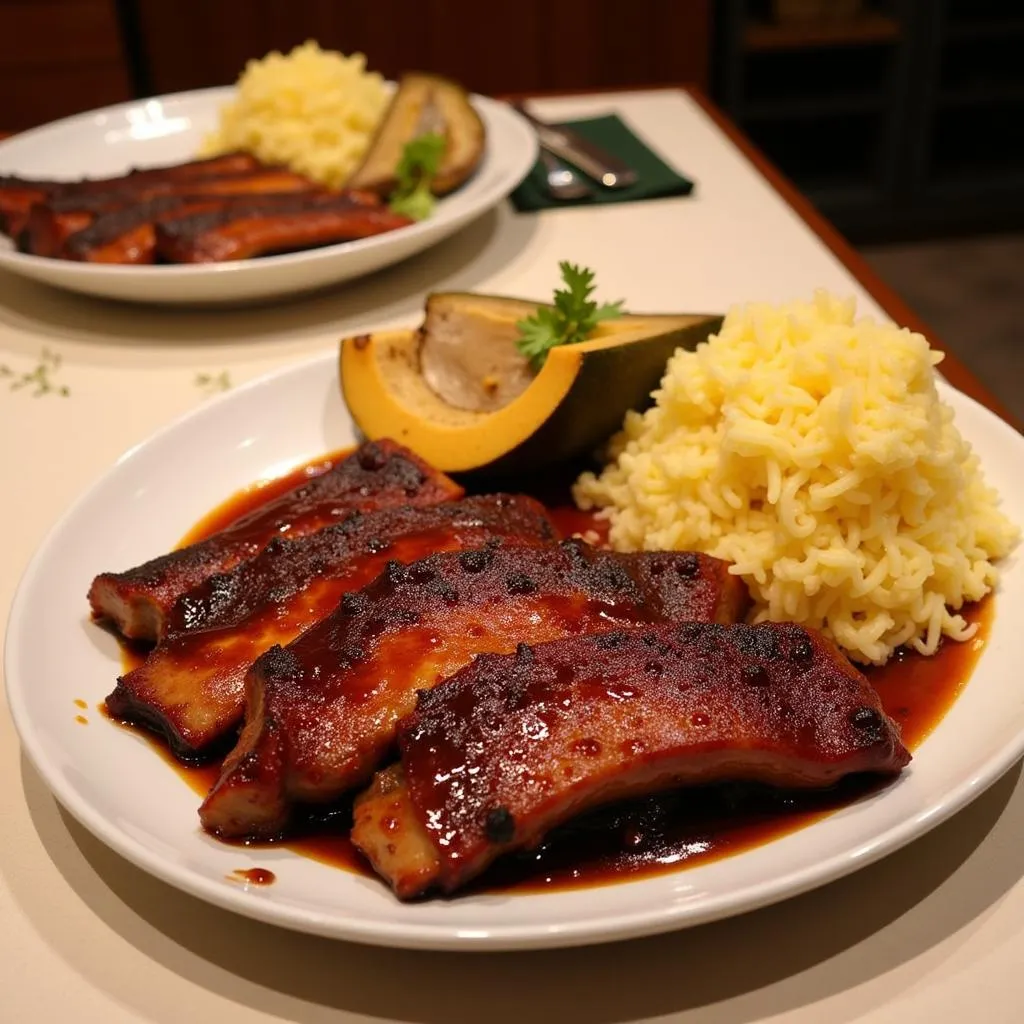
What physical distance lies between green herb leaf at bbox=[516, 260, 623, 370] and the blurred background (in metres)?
4.45

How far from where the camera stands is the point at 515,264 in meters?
3.79

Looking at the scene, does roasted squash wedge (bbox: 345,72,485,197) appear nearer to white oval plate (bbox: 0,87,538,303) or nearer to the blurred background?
white oval plate (bbox: 0,87,538,303)

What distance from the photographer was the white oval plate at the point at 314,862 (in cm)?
143

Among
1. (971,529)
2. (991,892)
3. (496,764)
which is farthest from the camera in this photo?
(971,529)

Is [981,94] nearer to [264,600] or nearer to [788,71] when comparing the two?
[788,71]

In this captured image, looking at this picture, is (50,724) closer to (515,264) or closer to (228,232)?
(228,232)

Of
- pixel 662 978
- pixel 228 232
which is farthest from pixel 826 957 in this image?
pixel 228 232

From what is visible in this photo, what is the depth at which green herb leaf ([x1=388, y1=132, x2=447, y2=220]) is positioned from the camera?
374 cm

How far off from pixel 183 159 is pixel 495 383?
231 centimetres

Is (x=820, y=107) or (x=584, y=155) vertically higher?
(x=584, y=155)

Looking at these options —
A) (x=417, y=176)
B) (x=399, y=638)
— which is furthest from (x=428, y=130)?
(x=399, y=638)

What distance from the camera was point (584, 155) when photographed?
171 inches

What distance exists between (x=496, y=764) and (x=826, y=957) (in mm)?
528

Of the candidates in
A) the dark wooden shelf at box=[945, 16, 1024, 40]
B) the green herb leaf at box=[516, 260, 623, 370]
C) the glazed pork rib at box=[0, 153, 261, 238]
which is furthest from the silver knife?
the dark wooden shelf at box=[945, 16, 1024, 40]
